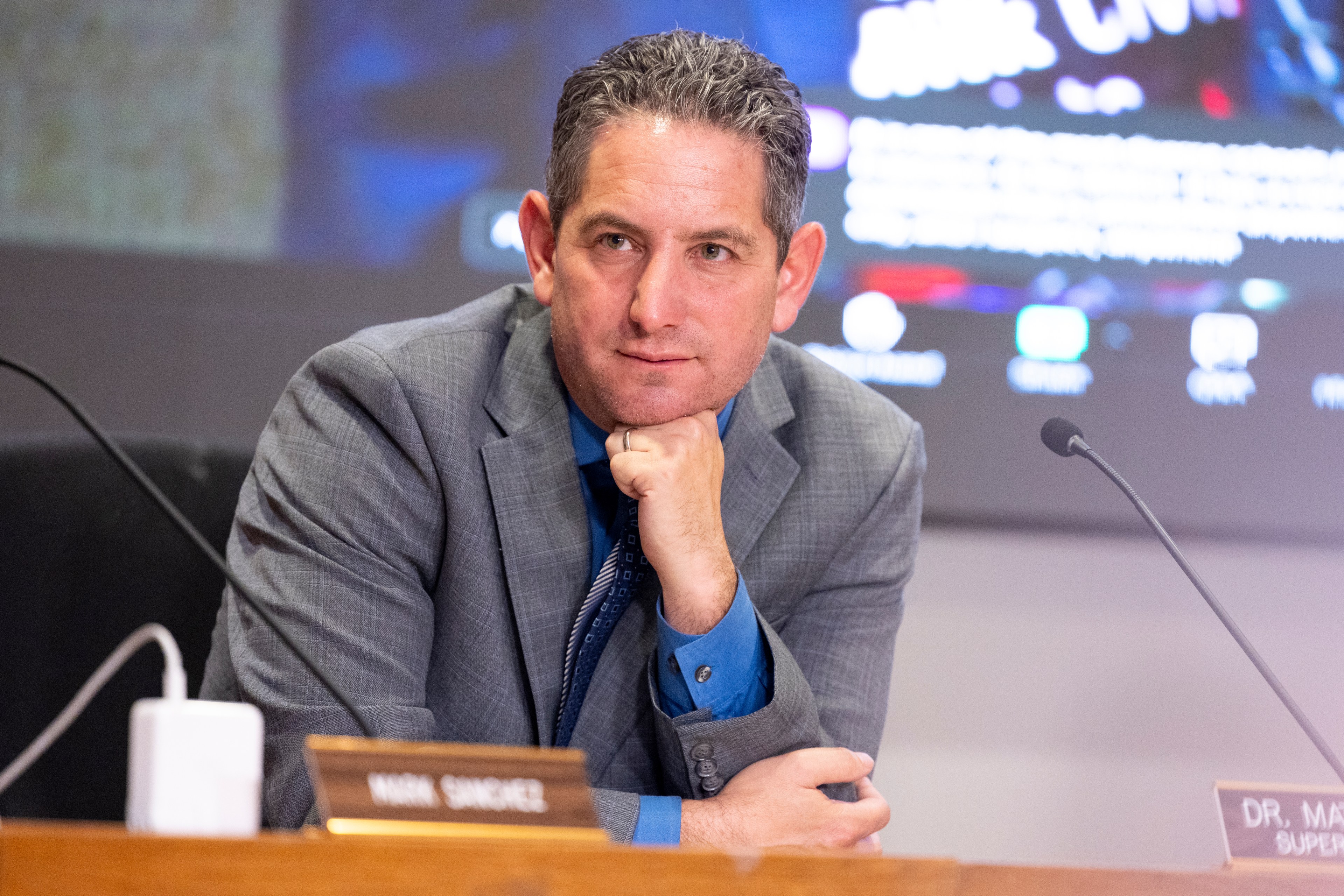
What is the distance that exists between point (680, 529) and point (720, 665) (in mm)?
166

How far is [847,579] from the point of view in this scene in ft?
5.43

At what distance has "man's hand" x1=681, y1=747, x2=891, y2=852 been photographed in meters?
1.29

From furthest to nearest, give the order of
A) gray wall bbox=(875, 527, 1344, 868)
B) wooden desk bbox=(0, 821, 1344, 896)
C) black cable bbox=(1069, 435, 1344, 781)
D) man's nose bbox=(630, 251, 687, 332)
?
1. gray wall bbox=(875, 527, 1344, 868)
2. man's nose bbox=(630, 251, 687, 332)
3. black cable bbox=(1069, 435, 1344, 781)
4. wooden desk bbox=(0, 821, 1344, 896)

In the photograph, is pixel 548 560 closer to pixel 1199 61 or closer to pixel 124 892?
pixel 124 892

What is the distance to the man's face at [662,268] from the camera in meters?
1.41

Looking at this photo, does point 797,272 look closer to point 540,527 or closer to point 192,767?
point 540,527

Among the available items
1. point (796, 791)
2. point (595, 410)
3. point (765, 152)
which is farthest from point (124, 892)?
point (765, 152)

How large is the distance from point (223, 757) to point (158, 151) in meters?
1.84

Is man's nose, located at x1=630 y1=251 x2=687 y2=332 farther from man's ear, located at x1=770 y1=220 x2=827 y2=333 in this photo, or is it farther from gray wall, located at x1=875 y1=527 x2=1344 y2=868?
gray wall, located at x1=875 y1=527 x2=1344 y2=868

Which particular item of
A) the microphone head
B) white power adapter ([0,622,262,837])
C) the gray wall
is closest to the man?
the microphone head

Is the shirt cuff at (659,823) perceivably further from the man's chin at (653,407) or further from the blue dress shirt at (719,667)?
the man's chin at (653,407)

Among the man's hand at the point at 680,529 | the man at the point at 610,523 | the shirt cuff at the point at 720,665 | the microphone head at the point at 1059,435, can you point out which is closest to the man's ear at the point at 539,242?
the man at the point at 610,523

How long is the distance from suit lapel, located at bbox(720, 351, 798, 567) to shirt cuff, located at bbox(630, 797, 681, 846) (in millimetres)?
379

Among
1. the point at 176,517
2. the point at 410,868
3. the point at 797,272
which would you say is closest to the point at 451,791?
the point at 410,868
